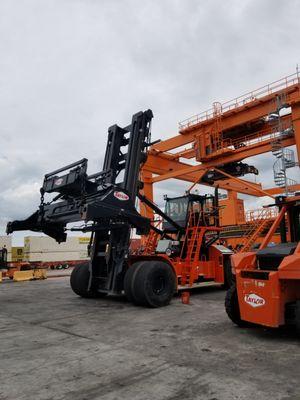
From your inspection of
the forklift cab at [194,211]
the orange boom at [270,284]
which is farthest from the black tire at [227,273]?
the orange boom at [270,284]

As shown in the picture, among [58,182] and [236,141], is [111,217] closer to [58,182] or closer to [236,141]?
[58,182]

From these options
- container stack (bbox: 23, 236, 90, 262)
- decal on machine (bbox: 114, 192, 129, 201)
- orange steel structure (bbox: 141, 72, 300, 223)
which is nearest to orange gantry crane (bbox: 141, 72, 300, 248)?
orange steel structure (bbox: 141, 72, 300, 223)

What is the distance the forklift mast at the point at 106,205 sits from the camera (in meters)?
8.57

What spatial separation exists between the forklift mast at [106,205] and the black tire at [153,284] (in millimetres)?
865

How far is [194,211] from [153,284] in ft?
11.6

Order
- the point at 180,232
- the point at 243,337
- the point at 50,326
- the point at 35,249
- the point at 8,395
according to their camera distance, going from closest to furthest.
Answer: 1. the point at 8,395
2. the point at 243,337
3. the point at 50,326
4. the point at 180,232
5. the point at 35,249

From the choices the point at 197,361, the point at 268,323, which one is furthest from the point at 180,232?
the point at 197,361

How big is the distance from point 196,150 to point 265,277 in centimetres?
1499

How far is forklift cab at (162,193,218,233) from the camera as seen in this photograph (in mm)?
11414

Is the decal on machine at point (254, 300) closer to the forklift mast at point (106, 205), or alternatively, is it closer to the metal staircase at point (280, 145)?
the forklift mast at point (106, 205)

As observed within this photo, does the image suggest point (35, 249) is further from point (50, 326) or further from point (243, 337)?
point (243, 337)

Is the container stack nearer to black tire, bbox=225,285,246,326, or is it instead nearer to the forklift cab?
the forklift cab

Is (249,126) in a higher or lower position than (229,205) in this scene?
higher

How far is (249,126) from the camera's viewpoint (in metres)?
19.0
